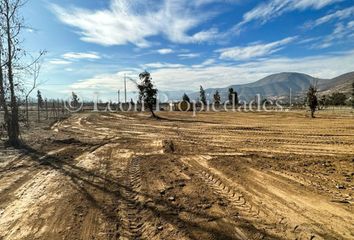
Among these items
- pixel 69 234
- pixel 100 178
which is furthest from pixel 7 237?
pixel 100 178

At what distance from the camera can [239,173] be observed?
7871 millimetres

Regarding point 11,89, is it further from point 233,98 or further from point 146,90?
point 233,98

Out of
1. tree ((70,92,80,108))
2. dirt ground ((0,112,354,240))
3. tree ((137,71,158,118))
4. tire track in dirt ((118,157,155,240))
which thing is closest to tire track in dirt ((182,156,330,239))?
dirt ground ((0,112,354,240))

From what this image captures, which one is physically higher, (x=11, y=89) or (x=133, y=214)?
(x=11, y=89)

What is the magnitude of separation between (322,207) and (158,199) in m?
3.11

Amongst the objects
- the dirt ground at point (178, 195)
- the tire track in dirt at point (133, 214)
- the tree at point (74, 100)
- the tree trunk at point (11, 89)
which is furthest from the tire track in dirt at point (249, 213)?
the tree at point (74, 100)

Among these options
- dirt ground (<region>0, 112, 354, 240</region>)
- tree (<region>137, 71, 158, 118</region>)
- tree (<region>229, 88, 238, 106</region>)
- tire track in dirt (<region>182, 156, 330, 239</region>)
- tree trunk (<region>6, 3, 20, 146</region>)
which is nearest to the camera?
tire track in dirt (<region>182, 156, 330, 239</region>)

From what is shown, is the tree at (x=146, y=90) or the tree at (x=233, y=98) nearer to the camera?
the tree at (x=146, y=90)

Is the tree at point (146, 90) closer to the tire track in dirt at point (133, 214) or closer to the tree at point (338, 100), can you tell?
the tire track in dirt at point (133, 214)

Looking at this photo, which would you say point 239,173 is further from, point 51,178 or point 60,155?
point 60,155

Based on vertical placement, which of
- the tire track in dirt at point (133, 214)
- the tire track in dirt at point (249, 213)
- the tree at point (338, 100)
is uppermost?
the tree at point (338, 100)

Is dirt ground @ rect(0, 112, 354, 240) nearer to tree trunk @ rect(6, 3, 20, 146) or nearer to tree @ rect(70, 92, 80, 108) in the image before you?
tree trunk @ rect(6, 3, 20, 146)

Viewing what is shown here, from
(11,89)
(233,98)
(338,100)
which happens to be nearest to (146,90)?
(11,89)

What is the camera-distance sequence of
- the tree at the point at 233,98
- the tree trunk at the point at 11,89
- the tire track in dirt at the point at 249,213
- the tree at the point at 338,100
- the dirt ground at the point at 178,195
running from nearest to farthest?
the tire track in dirt at the point at 249,213 → the dirt ground at the point at 178,195 → the tree trunk at the point at 11,89 → the tree at the point at 338,100 → the tree at the point at 233,98
